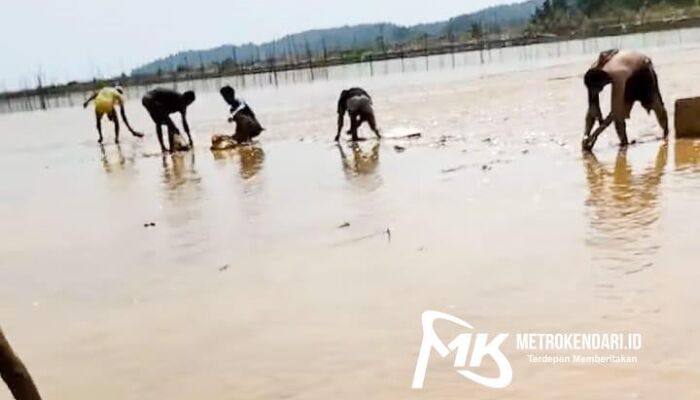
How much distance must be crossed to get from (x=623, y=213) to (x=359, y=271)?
7.45 ft

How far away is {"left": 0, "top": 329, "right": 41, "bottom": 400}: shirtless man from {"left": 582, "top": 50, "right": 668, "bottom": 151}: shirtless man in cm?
910

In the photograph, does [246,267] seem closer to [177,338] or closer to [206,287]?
[206,287]

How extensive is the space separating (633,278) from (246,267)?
3082mm

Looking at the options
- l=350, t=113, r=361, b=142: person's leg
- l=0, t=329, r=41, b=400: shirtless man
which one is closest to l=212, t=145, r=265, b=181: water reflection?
l=350, t=113, r=361, b=142: person's leg

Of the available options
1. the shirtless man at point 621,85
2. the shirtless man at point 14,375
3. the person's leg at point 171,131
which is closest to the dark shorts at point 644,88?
the shirtless man at point 621,85

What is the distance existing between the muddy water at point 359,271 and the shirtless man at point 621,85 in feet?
1.18

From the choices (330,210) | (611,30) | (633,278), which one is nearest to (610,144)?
(330,210)

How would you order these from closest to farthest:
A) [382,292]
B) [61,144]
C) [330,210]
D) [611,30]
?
[382,292], [330,210], [61,144], [611,30]

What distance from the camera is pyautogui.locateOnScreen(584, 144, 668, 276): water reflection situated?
609 centimetres

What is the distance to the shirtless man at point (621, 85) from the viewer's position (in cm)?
1132

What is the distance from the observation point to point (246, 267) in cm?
747

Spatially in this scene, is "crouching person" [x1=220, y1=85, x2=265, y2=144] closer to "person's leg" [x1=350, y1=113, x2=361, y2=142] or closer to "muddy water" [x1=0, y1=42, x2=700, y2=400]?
"person's leg" [x1=350, y1=113, x2=361, y2=142]

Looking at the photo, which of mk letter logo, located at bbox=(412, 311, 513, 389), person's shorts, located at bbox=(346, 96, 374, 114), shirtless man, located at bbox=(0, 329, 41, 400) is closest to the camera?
shirtless man, located at bbox=(0, 329, 41, 400)

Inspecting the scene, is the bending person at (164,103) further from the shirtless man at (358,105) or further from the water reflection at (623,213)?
the water reflection at (623,213)
